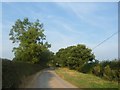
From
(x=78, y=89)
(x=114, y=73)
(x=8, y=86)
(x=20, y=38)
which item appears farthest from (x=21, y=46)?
(x=8, y=86)

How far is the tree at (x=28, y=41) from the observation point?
55250 millimetres

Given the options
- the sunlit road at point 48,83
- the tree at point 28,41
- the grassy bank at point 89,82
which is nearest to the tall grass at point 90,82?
the grassy bank at point 89,82

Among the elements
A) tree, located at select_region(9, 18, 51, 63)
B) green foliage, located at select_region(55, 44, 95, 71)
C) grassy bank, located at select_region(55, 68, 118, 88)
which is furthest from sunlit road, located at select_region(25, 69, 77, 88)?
green foliage, located at select_region(55, 44, 95, 71)

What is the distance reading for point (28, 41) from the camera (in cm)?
5584

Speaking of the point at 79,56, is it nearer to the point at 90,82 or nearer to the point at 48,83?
the point at 90,82

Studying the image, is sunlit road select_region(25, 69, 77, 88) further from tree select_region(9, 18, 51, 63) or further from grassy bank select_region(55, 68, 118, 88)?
tree select_region(9, 18, 51, 63)

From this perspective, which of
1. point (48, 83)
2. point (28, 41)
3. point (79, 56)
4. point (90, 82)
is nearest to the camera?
point (48, 83)

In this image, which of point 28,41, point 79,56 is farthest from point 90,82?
point 79,56

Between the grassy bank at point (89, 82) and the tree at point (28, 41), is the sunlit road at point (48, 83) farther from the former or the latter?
the tree at point (28, 41)

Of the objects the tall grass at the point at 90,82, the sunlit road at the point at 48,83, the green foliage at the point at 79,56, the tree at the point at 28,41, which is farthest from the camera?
the green foliage at the point at 79,56

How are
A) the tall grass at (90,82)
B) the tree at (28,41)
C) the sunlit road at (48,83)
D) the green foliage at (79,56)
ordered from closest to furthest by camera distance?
the tall grass at (90,82)
the sunlit road at (48,83)
the tree at (28,41)
the green foliage at (79,56)

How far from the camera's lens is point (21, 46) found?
56531mm

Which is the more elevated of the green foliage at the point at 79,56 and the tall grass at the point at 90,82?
the green foliage at the point at 79,56

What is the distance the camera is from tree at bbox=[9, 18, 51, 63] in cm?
5525
